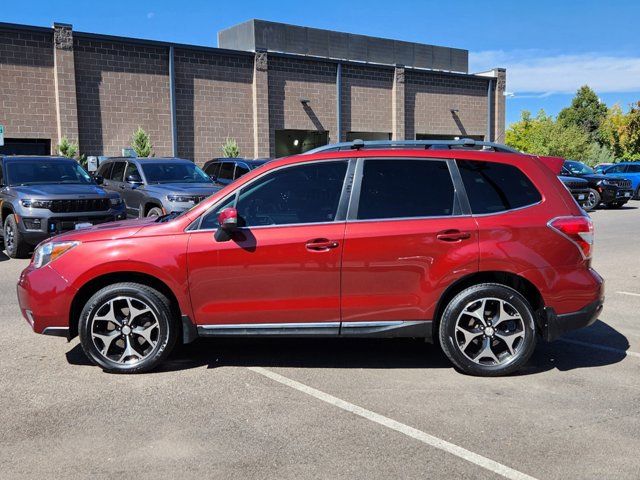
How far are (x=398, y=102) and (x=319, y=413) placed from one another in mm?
32750

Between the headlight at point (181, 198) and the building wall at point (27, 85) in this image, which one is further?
A: the building wall at point (27, 85)

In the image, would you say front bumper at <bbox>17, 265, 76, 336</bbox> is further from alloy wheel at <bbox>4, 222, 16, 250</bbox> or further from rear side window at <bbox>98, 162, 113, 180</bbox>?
rear side window at <bbox>98, 162, 113, 180</bbox>

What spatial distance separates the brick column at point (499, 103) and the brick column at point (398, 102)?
8351 millimetres

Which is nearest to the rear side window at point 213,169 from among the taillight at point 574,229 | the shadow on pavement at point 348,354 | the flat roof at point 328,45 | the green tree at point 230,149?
the green tree at point 230,149

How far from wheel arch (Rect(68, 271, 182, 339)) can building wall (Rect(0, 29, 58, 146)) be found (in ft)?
73.2

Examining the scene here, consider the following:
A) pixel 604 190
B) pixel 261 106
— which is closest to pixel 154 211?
pixel 604 190

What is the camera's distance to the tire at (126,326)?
4.92 m

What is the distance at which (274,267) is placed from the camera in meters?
4.82

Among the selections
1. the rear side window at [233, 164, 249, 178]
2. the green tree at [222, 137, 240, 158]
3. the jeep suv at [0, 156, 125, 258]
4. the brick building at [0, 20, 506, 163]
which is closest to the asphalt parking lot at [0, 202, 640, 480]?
the jeep suv at [0, 156, 125, 258]

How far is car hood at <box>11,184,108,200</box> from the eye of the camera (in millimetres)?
10930

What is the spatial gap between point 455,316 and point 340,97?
29.6 m

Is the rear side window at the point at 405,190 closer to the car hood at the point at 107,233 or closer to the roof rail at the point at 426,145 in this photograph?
the roof rail at the point at 426,145

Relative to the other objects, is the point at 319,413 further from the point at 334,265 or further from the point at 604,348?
the point at 604,348

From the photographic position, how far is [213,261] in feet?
15.9
